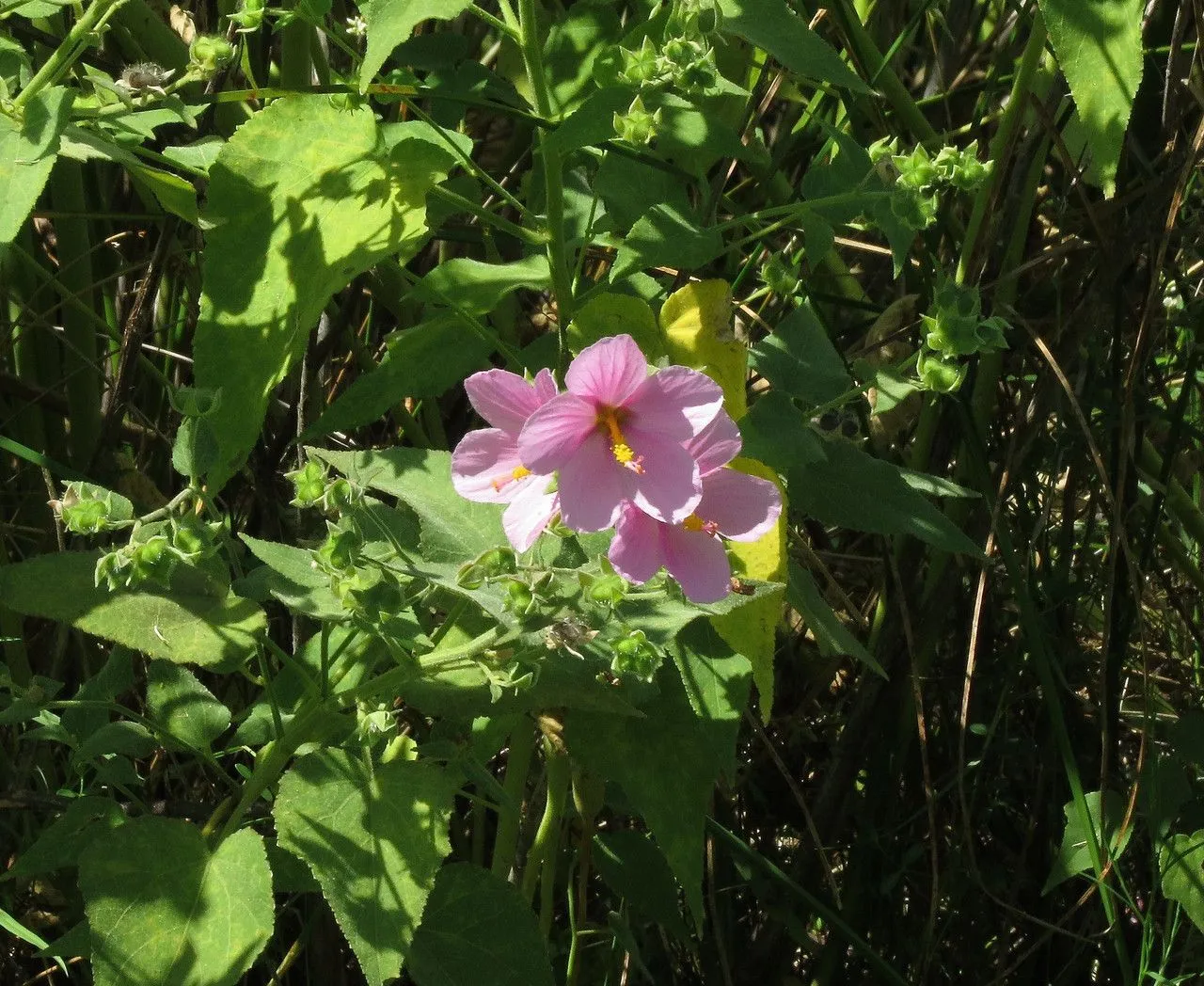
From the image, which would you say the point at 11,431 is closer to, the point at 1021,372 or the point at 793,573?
the point at 793,573

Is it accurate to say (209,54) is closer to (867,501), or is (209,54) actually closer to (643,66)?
(643,66)

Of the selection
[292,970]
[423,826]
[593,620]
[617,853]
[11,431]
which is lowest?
[292,970]

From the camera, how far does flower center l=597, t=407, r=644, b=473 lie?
2.74 ft

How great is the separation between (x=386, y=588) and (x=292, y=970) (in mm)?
838

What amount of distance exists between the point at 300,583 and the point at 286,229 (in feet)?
0.87

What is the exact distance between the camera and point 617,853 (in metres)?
1.34

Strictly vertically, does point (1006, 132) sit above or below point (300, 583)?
above

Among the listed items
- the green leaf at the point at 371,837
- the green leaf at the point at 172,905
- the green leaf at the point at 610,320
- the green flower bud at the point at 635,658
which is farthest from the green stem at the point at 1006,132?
the green leaf at the point at 172,905

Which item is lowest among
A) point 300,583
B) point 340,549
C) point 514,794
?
point 514,794

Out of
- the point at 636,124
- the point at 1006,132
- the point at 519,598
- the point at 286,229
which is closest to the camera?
the point at 519,598

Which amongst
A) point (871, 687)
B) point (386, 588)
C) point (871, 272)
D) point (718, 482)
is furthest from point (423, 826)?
point (871, 272)

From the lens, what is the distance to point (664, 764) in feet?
3.51

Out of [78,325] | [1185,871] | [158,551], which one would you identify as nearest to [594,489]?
[158,551]

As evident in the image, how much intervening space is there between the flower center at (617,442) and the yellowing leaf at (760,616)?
0.18m
